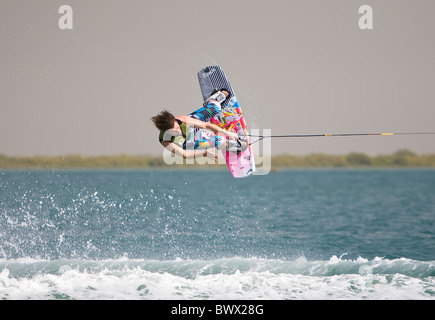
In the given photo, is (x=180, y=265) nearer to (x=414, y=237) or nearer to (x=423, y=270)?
(x=423, y=270)

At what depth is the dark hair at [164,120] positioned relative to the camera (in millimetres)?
6664

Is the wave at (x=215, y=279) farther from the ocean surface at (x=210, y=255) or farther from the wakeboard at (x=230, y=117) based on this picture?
the wakeboard at (x=230, y=117)

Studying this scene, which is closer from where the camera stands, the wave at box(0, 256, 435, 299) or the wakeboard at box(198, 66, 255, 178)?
the wave at box(0, 256, 435, 299)

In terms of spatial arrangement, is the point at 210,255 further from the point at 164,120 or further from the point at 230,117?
the point at 164,120

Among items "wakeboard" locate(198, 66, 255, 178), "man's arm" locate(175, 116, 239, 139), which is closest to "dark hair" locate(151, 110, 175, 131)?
"man's arm" locate(175, 116, 239, 139)

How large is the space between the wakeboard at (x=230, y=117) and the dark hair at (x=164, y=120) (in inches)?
68.4

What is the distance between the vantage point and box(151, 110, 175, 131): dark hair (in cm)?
666

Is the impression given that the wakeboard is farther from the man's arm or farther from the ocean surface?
the ocean surface

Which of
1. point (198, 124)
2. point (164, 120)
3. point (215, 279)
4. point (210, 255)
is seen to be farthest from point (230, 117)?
point (210, 255)

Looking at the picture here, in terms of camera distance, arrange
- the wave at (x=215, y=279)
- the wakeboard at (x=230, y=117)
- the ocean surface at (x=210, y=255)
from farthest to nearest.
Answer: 1. the wakeboard at (x=230, y=117)
2. the ocean surface at (x=210, y=255)
3. the wave at (x=215, y=279)

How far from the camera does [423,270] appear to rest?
7488mm

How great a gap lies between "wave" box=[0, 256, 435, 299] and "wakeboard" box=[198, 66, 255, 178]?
1583mm

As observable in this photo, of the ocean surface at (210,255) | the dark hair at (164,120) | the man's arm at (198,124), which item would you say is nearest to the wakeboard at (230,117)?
the man's arm at (198,124)
